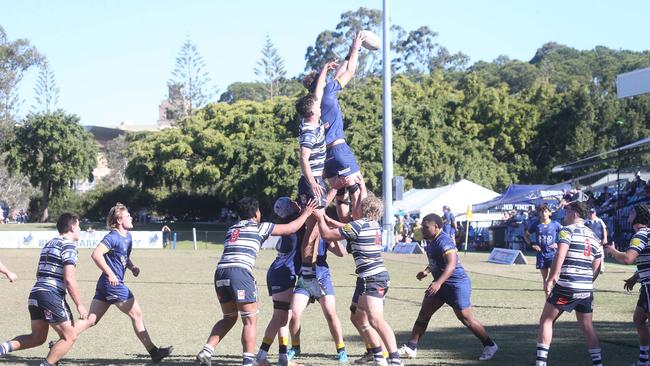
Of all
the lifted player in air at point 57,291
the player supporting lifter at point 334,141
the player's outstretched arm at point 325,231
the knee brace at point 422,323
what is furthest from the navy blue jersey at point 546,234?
the lifted player in air at point 57,291

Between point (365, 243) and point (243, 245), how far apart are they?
1.32m

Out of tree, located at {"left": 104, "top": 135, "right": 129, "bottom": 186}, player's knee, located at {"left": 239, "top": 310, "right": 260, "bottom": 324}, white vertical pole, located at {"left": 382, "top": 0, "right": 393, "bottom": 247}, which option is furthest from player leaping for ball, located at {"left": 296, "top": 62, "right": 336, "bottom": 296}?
tree, located at {"left": 104, "top": 135, "right": 129, "bottom": 186}

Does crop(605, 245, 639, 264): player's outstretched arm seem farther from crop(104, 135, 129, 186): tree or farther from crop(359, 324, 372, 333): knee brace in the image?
crop(104, 135, 129, 186): tree

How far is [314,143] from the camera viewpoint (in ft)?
32.4

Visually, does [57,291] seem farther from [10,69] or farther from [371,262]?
[10,69]

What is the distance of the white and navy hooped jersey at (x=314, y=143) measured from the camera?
9.79 metres

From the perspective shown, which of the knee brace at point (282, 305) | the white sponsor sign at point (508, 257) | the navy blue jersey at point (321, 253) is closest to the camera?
the knee brace at point (282, 305)

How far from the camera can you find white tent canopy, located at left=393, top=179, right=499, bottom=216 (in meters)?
44.5

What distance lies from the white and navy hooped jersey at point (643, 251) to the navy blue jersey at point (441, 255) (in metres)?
2.13

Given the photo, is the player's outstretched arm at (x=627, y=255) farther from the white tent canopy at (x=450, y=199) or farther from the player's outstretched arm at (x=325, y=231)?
the white tent canopy at (x=450, y=199)

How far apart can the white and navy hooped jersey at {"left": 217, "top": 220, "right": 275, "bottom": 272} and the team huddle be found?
11 mm

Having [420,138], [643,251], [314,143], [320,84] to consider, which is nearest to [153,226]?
[420,138]

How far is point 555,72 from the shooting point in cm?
9000

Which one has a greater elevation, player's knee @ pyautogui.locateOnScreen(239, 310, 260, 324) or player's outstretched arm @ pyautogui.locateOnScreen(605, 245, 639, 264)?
player's outstretched arm @ pyautogui.locateOnScreen(605, 245, 639, 264)
